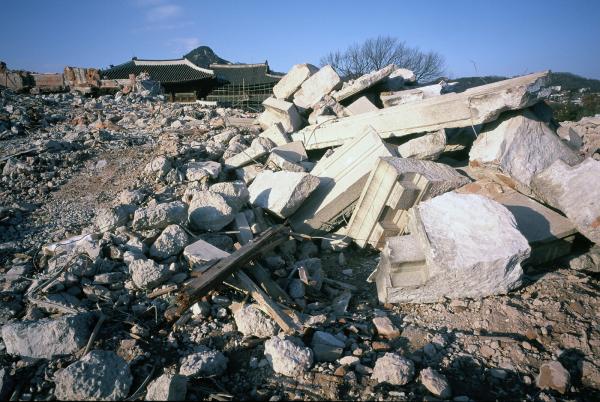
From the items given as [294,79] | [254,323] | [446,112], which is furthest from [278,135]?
[254,323]

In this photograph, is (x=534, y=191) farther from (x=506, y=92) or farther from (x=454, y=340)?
(x=454, y=340)

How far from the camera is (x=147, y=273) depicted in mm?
2359

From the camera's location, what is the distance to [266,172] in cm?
385

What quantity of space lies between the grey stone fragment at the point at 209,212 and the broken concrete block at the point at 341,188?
0.85 meters

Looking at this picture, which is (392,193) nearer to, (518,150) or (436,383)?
(518,150)

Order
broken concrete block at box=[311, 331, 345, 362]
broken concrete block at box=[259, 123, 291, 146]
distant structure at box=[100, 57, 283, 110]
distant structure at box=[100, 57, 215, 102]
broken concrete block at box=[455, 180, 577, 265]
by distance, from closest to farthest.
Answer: broken concrete block at box=[311, 331, 345, 362] < broken concrete block at box=[455, 180, 577, 265] < broken concrete block at box=[259, 123, 291, 146] < distant structure at box=[100, 57, 283, 110] < distant structure at box=[100, 57, 215, 102]

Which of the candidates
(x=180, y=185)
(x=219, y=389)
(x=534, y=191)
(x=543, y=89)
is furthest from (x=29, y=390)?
(x=543, y=89)

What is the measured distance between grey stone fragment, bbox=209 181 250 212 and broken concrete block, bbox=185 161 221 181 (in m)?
0.49

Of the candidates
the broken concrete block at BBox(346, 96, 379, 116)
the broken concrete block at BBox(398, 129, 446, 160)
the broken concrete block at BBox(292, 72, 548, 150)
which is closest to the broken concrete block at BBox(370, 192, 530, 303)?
the broken concrete block at BBox(398, 129, 446, 160)

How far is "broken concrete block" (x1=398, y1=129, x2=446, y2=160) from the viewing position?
3.62 m

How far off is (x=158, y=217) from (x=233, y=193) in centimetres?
81

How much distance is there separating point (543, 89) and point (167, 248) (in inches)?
160

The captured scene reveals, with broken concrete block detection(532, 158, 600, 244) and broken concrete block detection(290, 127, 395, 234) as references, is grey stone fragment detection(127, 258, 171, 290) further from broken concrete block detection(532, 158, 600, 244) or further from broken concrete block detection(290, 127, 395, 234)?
broken concrete block detection(532, 158, 600, 244)

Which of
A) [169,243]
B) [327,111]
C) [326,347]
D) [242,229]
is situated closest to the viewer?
[326,347]
